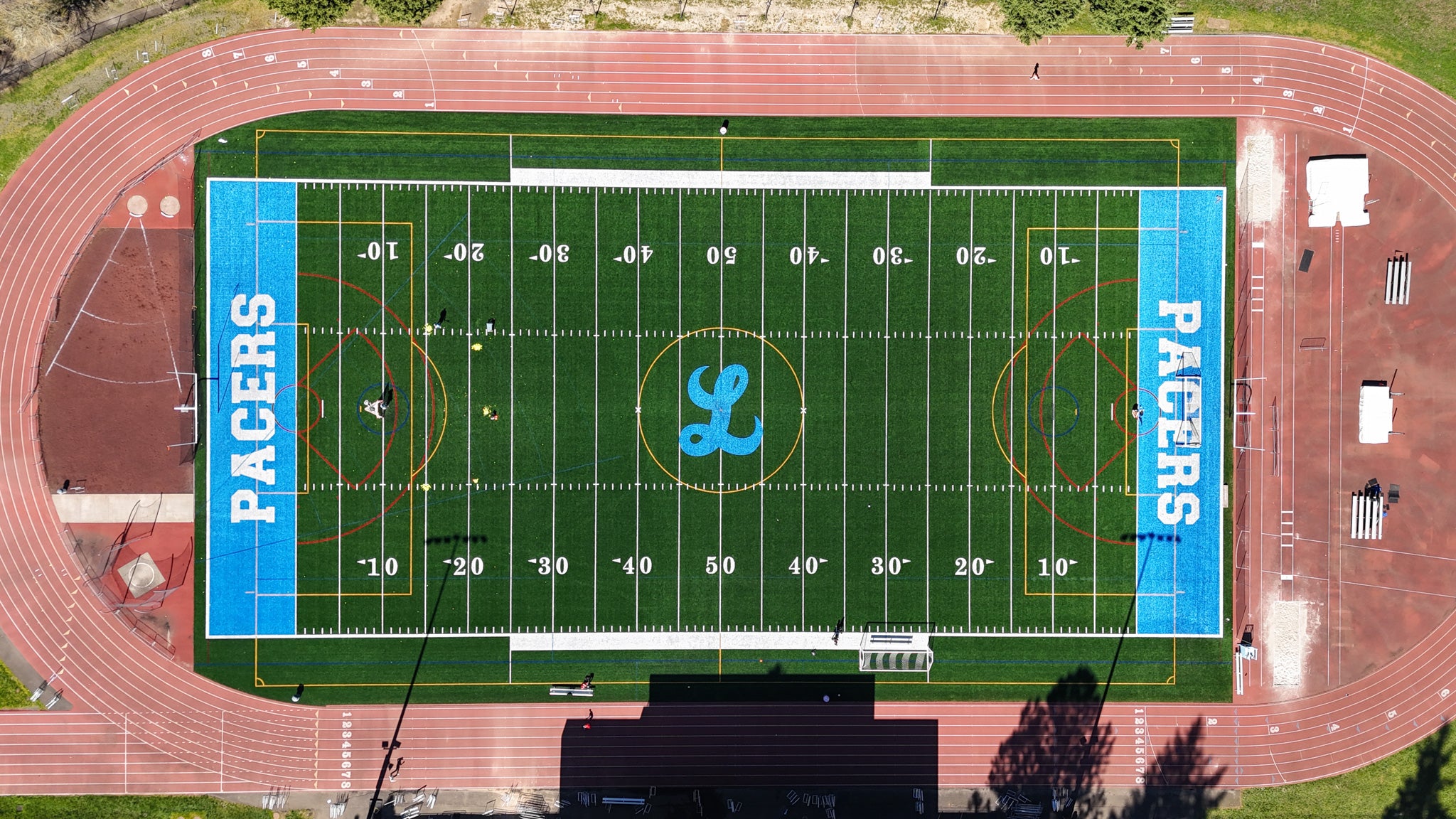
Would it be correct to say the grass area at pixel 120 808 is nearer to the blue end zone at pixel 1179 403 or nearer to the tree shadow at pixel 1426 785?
Result: the blue end zone at pixel 1179 403

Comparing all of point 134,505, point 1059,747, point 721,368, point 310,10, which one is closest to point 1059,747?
point 1059,747

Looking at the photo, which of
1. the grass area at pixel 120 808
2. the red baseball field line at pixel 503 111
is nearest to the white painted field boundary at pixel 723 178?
the red baseball field line at pixel 503 111

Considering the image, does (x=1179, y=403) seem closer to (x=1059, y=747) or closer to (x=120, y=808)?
(x=1059, y=747)

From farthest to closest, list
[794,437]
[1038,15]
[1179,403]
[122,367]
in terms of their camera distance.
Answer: [1179,403] < [794,437] < [122,367] < [1038,15]

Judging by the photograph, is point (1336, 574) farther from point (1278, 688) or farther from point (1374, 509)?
point (1278, 688)

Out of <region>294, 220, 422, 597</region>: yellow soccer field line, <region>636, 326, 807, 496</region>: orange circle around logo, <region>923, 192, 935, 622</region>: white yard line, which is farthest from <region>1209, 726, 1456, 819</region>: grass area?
<region>294, 220, 422, 597</region>: yellow soccer field line

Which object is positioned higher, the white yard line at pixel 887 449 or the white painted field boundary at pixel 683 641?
the white yard line at pixel 887 449
